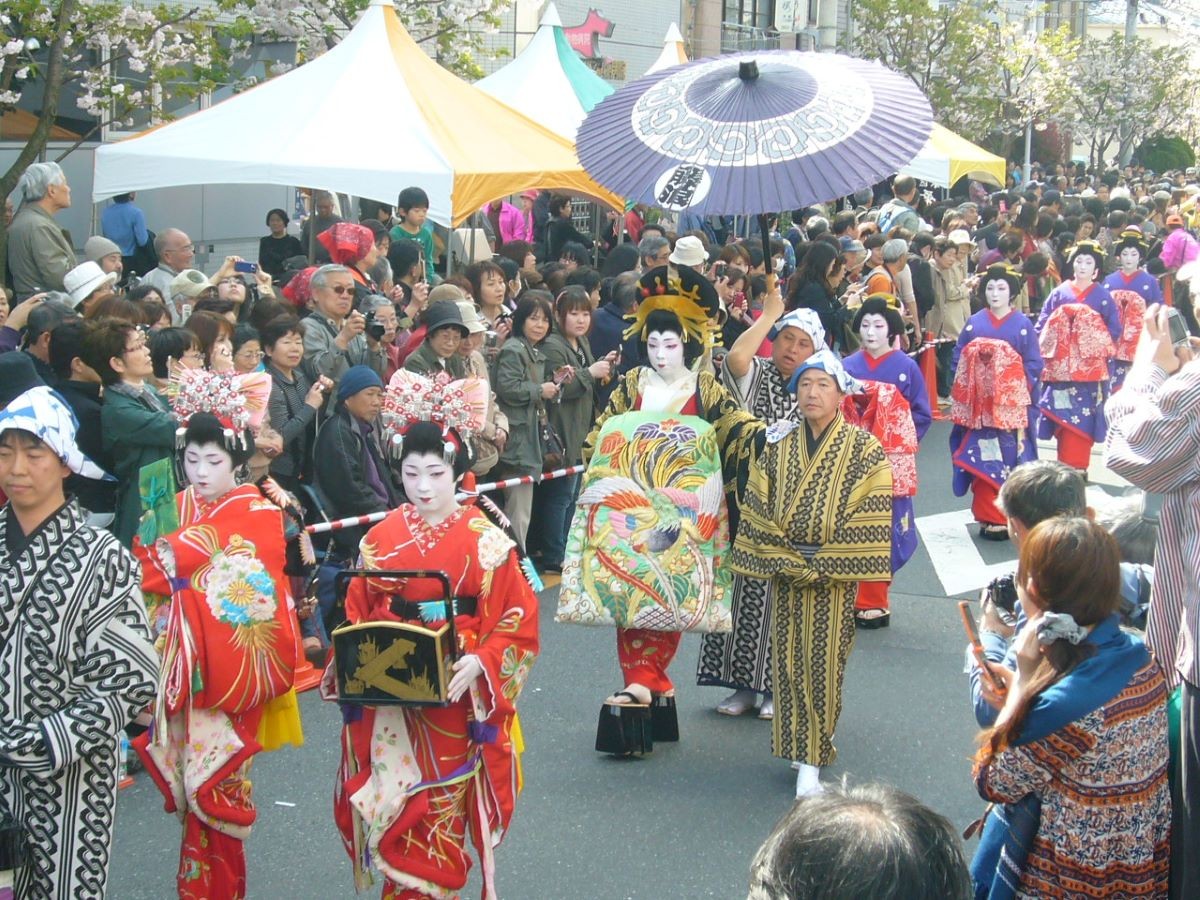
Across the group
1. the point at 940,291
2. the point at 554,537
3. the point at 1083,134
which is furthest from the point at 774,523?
the point at 1083,134

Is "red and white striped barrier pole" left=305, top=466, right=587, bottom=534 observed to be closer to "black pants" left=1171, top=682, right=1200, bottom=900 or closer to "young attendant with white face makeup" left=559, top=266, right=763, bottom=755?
"young attendant with white face makeup" left=559, top=266, right=763, bottom=755

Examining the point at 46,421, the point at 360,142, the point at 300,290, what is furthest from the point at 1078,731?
the point at 360,142

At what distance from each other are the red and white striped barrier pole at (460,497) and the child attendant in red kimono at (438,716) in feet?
1.34

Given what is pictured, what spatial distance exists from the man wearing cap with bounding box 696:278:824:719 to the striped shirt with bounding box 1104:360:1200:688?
7.38 ft

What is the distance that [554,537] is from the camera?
836 cm

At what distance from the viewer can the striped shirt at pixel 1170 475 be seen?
351 centimetres

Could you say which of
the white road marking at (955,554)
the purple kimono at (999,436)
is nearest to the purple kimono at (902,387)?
the white road marking at (955,554)

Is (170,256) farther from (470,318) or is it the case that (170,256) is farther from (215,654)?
(215,654)

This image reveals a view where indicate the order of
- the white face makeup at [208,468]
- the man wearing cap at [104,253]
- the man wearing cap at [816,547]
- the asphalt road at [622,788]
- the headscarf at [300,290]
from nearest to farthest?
the white face makeup at [208,468], the asphalt road at [622,788], the man wearing cap at [816,547], the headscarf at [300,290], the man wearing cap at [104,253]

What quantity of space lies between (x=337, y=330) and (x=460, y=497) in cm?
318

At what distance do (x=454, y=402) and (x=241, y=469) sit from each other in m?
0.81

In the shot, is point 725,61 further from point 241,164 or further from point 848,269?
→ point 848,269

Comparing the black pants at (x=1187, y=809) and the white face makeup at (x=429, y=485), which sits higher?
the white face makeup at (x=429, y=485)

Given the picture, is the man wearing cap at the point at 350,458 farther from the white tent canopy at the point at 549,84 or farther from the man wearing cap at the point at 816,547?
the white tent canopy at the point at 549,84
